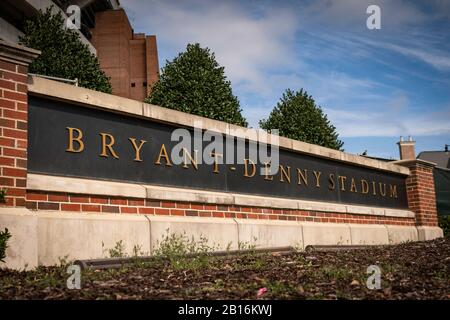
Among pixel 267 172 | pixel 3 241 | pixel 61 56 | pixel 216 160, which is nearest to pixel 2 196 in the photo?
pixel 3 241

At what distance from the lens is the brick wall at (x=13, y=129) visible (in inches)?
219

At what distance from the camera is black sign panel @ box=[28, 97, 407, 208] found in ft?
20.3

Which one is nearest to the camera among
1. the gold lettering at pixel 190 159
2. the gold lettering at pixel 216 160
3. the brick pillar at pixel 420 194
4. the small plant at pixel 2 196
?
the small plant at pixel 2 196

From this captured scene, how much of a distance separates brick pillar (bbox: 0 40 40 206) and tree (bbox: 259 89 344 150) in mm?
12197

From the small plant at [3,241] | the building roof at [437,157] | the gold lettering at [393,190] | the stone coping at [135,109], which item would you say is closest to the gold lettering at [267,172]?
the stone coping at [135,109]

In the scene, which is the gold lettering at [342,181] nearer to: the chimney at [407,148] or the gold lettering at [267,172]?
the gold lettering at [267,172]

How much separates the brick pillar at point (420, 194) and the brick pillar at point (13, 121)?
10.1m

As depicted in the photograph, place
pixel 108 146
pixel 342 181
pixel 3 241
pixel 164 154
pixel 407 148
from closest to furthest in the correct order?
pixel 3 241 → pixel 108 146 → pixel 164 154 → pixel 342 181 → pixel 407 148

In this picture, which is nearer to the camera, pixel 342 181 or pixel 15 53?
pixel 15 53

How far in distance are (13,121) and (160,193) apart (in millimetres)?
2217

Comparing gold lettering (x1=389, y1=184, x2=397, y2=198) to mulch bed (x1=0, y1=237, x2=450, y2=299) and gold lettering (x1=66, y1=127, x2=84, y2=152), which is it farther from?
gold lettering (x1=66, y1=127, x2=84, y2=152)

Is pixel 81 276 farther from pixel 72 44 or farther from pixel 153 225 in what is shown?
pixel 72 44

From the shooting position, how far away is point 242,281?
5.03 m

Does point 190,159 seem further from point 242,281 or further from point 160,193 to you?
point 242,281
